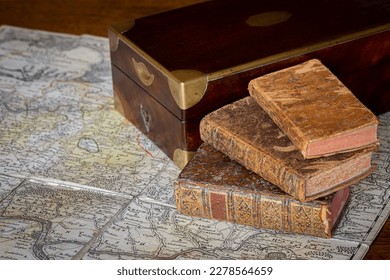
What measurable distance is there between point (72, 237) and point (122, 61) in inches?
23.5

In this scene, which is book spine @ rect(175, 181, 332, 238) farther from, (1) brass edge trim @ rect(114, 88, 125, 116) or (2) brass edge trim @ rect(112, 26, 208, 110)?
(1) brass edge trim @ rect(114, 88, 125, 116)

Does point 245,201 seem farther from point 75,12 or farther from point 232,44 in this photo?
point 75,12

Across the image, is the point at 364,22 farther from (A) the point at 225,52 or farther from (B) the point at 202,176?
(B) the point at 202,176

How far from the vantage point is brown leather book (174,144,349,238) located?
6.29 feet

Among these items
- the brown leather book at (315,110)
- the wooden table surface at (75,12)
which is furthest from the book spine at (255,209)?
the wooden table surface at (75,12)

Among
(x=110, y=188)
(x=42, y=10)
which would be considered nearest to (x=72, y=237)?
(x=110, y=188)

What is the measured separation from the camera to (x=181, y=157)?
223cm

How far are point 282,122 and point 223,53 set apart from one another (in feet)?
1.10

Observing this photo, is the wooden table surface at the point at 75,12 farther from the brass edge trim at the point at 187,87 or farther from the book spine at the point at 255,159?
the book spine at the point at 255,159

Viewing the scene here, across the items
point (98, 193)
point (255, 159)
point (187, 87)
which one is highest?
point (187, 87)

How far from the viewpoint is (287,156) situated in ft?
6.32

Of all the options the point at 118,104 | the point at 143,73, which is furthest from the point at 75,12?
the point at 143,73

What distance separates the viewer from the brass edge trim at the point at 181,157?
87.0 inches

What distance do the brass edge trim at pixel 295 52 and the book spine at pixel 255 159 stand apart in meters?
0.14
